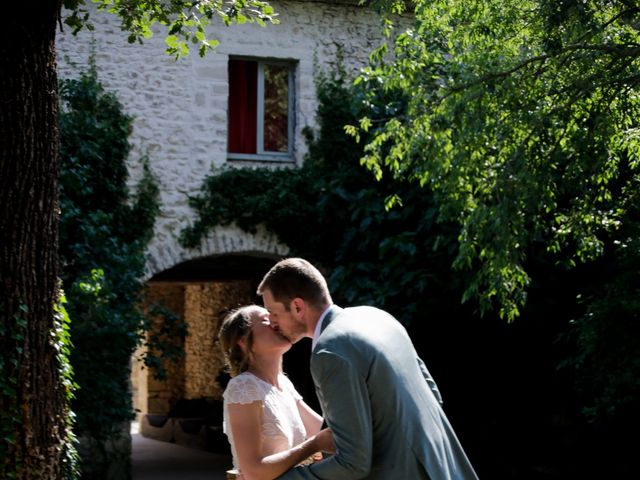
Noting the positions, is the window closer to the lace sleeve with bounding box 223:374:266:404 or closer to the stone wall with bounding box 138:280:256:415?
the stone wall with bounding box 138:280:256:415

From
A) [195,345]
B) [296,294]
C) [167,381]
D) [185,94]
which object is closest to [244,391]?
[296,294]

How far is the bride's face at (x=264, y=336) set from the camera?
13.7ft

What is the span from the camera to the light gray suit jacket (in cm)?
349

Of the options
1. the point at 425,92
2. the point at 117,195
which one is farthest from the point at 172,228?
the point at 425,92

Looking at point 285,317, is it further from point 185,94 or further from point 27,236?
point 185,94

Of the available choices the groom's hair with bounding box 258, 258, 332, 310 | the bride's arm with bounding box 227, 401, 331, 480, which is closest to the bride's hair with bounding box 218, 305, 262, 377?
the bride's arm with bounding box 227, 401, 331, 480

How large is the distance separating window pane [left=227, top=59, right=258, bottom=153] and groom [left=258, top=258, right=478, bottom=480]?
32.2 feet

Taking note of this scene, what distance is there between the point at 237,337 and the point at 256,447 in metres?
0.50

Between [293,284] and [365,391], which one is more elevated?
[293,284]

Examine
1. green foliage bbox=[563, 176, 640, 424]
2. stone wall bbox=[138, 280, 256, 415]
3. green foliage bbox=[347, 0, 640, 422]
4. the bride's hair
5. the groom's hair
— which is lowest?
stone wall bbox=[138, 280, 256, 415]

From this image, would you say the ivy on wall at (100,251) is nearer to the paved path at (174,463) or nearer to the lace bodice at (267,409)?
the paved path at (174,463)

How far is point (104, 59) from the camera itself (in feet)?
41.8

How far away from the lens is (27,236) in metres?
5.45

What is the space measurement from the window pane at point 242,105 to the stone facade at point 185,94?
0.28 m
